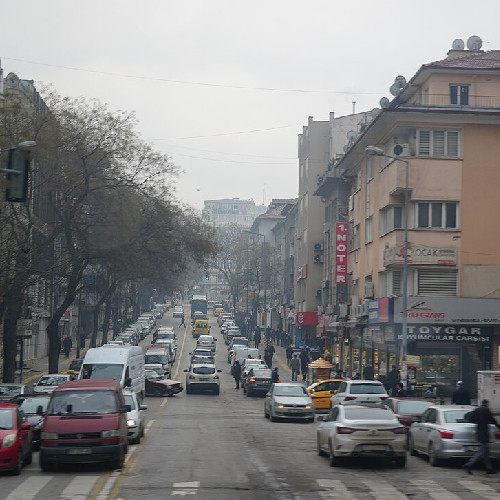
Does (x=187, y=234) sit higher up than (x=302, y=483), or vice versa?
(x=187, y=234)

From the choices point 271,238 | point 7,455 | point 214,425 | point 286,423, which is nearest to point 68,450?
point 7,455

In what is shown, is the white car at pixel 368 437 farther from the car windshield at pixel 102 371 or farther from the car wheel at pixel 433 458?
the car windshield at pixel 102 371

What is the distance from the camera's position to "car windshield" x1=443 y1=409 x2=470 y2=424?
21.4 metres

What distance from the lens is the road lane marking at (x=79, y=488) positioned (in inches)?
640

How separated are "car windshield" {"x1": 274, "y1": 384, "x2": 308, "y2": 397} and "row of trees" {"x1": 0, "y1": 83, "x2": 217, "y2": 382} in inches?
458

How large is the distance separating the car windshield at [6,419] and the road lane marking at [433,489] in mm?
8203

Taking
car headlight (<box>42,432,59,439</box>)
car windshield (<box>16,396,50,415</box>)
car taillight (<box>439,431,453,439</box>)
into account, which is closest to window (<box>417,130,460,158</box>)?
car windshield (<box>16,396,50,415</box>)

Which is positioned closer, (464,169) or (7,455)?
(7,455)

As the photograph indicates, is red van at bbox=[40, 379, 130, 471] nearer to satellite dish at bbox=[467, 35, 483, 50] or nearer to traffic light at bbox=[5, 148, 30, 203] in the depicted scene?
traffic light at bbox=[5, 148, 30, 203]

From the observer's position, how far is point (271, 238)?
483 feet

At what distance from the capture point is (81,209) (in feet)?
157

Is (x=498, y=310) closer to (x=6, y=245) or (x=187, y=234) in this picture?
(x=187, y=234)

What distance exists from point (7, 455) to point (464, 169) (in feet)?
112

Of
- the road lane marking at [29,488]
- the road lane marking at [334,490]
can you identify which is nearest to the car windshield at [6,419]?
the road lane marking at [29,488]
